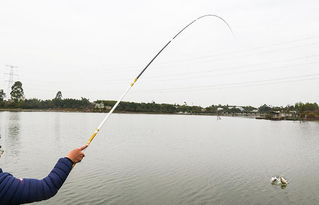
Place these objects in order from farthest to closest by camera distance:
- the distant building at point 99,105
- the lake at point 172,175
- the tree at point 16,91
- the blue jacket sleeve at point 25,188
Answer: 1. the distant building at point 99,105
2. the tree at point 16,91
3. the lake at point 172,175
4. the blue jacket sleeve at point 25,188

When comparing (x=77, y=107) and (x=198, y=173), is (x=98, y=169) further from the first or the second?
(x=77, y=107)

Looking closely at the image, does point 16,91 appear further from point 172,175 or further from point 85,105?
point 172,175

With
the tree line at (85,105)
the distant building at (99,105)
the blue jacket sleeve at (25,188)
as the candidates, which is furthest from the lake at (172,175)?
the distant building at (99,105)

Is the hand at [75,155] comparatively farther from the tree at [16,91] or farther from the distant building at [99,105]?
the distant building at [99,105]

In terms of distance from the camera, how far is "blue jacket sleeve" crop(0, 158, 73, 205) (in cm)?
246


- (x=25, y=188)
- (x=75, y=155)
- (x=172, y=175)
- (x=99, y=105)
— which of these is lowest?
(x=172, y=175)

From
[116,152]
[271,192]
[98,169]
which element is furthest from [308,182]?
[116,152]

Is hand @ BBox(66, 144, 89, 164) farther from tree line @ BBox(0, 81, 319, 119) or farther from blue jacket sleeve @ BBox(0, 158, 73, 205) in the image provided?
tree line @ BBox(0, 81, 319, 119)

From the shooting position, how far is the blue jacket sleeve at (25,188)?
246cm

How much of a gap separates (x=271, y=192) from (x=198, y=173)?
4679 millimetres

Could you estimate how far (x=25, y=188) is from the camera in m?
2.52

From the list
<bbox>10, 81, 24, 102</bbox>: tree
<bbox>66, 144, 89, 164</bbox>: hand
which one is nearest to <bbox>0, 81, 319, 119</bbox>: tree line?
<bbox>10, 81, 24, 102</bbox>: tree

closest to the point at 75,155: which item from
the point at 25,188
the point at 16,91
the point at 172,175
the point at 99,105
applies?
the point at 25,188

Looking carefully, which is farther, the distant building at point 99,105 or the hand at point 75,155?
the distant building at point 99,105
